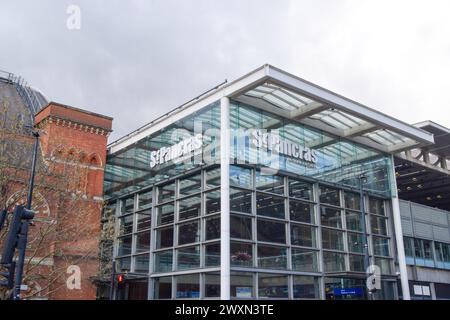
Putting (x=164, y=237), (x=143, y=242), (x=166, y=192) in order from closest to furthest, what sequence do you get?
(x=164, y=237) < (x=166, y=192) < (x=143, y=242)

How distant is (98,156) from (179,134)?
28.8 feet

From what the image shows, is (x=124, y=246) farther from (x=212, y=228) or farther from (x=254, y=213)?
(x=254, y=213)

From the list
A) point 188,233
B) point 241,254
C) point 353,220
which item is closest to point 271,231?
point 241,254

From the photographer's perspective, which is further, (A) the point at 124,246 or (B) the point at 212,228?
(A) the point at 124,246

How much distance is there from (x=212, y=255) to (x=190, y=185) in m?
5.07

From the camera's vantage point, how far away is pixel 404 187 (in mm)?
50188

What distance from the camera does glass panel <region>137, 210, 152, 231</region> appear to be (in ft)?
107

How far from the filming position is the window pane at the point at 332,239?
30.4 meters

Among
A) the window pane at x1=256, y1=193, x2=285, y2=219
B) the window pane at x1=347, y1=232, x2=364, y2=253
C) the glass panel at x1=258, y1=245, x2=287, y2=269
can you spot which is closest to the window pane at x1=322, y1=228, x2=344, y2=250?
the window pane at x1=347, y1=232, x2=364, y2=253

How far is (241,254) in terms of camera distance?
86.0ft

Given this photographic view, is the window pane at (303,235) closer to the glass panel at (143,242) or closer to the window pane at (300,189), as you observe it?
the window pane at (300,189)

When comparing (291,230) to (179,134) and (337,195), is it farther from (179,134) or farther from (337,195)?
Answer: (179,134)

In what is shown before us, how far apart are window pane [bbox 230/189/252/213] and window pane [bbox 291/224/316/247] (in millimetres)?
3582
